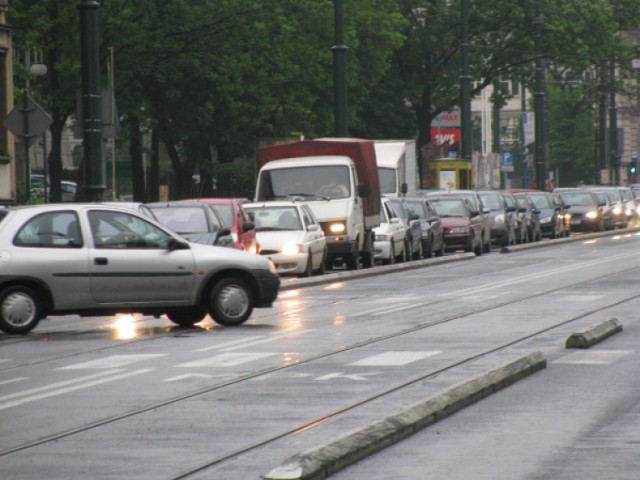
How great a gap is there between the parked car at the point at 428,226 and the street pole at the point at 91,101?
16478mm

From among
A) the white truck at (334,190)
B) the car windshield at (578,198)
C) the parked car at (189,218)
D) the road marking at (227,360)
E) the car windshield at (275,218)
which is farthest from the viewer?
the car windshield at (578,198)

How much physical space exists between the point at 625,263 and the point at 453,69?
37.3 meters

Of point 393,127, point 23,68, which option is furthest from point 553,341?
point 393,127

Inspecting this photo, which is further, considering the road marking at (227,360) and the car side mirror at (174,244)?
the car side mirror at (174,244)

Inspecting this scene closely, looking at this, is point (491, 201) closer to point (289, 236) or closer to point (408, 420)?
point (289, 236)

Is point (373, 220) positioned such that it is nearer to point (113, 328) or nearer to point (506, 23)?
point (113, 328)

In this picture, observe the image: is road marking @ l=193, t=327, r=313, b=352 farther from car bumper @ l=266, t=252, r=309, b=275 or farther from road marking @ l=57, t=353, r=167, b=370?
car bumper @ l=266, t=252, r=309, b=275

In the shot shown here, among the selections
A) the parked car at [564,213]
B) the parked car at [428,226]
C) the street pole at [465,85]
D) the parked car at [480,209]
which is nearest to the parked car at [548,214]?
the parked car at [564,213]

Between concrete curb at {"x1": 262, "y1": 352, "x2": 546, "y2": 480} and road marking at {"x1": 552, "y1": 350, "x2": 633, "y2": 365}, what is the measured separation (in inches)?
30.2

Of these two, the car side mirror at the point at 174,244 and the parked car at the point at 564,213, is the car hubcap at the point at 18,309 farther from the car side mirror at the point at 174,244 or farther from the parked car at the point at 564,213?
the parked car at the point at 564,213

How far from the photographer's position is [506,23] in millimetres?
73188

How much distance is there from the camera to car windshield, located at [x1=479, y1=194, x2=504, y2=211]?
52062 mm

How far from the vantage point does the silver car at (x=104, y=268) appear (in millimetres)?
19750

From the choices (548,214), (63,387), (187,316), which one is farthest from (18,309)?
(548,214)
